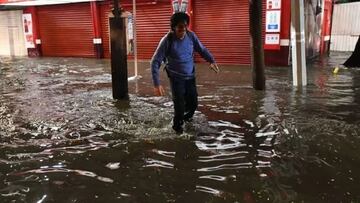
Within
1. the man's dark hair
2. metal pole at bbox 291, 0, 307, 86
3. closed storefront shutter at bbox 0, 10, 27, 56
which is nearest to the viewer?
the man's dark hair

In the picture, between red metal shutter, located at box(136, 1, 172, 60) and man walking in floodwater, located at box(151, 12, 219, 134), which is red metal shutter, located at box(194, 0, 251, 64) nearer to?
red metal shutter, located at box(136, 1, 172, 60)

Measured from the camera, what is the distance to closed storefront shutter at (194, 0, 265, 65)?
14625 millimetres

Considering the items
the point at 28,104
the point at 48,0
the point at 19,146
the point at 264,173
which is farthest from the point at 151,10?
the point at 264,173

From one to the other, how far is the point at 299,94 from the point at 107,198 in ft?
19.9

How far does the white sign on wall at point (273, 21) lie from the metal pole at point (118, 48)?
6830mm

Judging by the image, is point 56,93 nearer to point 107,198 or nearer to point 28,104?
point 28,104

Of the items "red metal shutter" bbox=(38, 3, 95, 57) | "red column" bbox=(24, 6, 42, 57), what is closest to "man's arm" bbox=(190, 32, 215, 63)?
"red metal shutter" bbox=(38, 3, 95, 57)

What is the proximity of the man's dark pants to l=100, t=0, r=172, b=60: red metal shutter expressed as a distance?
10.6 metres

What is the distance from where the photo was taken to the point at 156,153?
5098 millimetres

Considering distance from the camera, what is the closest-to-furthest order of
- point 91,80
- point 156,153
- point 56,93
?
point 156,153 → point 56,93 → point 91,80

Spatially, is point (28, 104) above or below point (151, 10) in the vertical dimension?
below

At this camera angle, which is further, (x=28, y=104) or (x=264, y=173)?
(x=28, y=104)

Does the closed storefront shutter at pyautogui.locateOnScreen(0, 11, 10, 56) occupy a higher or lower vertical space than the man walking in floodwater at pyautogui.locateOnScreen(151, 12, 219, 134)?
higher

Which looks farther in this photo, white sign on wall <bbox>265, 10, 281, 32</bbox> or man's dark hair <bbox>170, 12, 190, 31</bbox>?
white sign on wall <bbox>265, 10, 281, 32</bbox>
